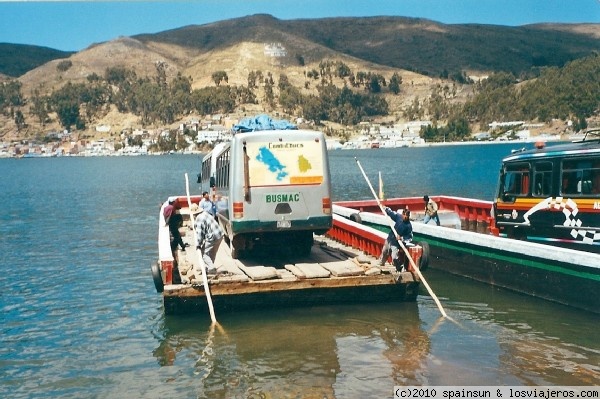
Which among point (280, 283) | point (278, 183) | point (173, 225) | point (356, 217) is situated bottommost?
point (280, 283)

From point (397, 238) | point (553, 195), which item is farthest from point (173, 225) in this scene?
point (553, 195)

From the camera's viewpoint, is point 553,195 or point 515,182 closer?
point 553,195

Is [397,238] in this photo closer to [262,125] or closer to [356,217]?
[262,125]

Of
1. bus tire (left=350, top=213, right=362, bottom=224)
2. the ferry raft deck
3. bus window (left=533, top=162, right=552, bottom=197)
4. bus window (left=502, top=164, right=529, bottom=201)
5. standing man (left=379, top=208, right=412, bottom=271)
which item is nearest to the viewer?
the ferry raft deck

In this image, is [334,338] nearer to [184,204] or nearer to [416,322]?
[416,322]

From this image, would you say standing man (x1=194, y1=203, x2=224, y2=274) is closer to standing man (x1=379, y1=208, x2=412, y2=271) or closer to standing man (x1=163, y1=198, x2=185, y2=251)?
standing man (x1=379, y1=208, x2=412, y2=271)

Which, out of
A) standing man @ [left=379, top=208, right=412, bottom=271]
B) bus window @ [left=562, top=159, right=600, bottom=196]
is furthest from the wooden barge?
standing man @ [left=379, top=208, right=412, bottom=271]

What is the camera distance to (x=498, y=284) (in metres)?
19.0

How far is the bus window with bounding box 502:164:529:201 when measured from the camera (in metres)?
19.9

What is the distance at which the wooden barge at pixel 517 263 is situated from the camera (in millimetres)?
15805

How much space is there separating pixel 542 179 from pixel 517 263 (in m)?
2.64

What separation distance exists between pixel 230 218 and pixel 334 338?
13.2ft

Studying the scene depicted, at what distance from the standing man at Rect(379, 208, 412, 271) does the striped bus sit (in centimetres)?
433

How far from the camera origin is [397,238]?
16750 millimetres
